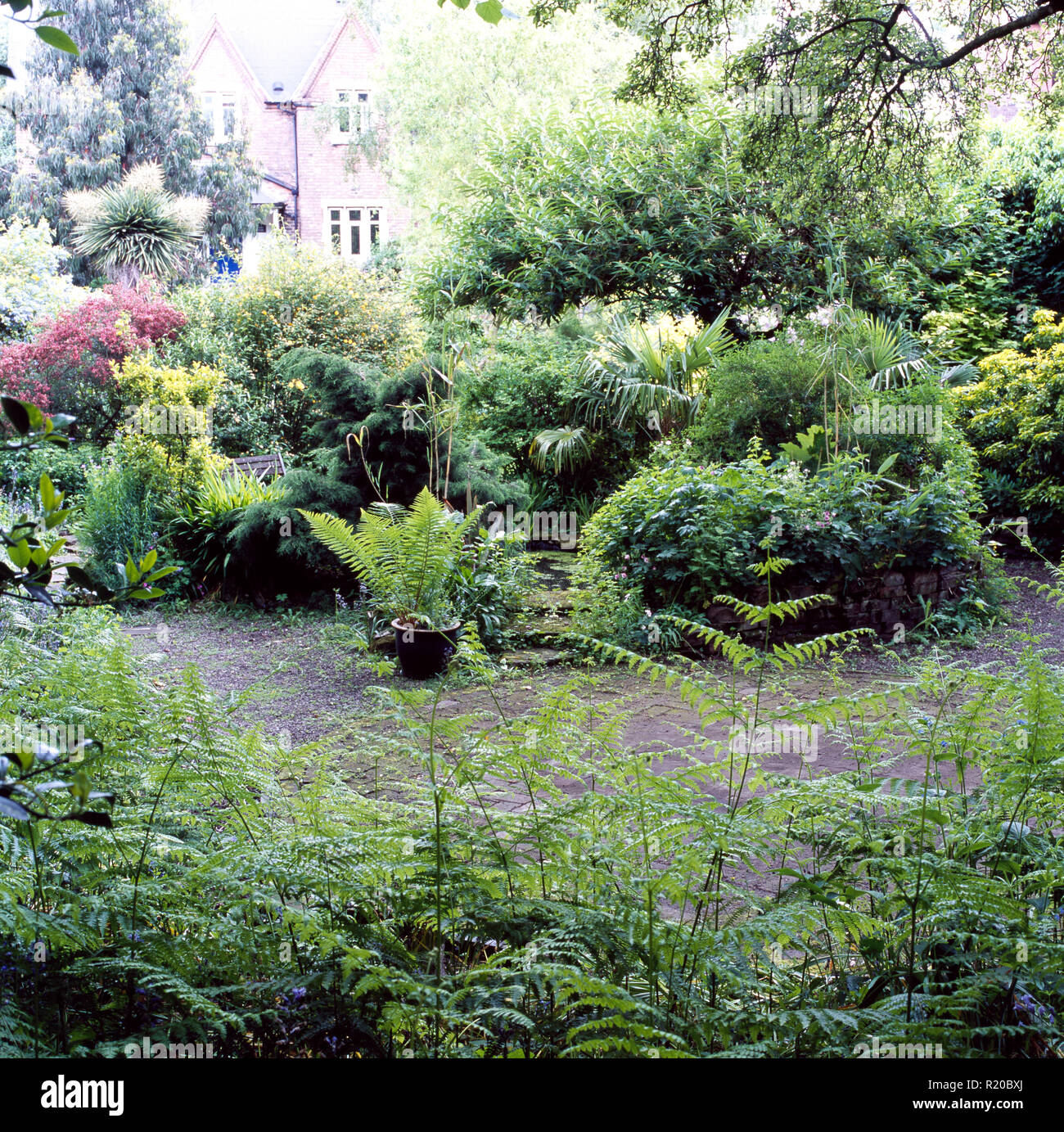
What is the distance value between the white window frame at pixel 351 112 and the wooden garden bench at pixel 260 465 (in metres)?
22.1

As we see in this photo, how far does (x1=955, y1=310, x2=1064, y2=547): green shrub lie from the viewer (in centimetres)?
959

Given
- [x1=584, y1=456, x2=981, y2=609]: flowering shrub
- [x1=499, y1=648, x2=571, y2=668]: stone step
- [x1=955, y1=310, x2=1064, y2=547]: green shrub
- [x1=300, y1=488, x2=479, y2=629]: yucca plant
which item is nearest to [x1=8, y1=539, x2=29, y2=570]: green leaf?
[x1=300, y1=488, x2=479, y2=629]: yucca plant

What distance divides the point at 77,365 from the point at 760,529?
950cm

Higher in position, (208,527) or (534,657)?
(208,527)

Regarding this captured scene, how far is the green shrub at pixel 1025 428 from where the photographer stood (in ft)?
31.5

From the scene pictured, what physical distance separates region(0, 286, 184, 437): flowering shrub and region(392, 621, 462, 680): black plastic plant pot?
7423 mm

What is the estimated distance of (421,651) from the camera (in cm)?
648

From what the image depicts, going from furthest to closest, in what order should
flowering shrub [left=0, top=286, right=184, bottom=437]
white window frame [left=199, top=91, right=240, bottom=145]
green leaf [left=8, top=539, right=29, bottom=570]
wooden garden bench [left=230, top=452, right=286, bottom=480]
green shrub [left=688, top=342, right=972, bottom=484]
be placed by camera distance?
white window frame [left=199, top=91, right=240, bottom=145] → flowering shrub [left=0, top=286, right=184, bottom=437] → wooden garden bench [left=230, top=452, right=286, bottom=480] → green shrub [left=688, top=342, right=972, bottom=484] → green leaf [left=8, top=539, right=29, bottom=570]

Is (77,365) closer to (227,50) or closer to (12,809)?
(12,809)

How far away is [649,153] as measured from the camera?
1121 centimetres

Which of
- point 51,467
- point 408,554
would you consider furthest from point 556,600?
point 51,467

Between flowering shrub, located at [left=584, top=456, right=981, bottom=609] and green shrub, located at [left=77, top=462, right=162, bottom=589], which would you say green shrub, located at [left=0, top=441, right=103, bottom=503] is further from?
flowering shrub, located at [left=584, top=456, right=981, bottom=609]

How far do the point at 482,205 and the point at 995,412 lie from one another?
6442 mm

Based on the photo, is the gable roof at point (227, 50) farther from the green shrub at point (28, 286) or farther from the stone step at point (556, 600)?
the stone step at point (556, 600)
